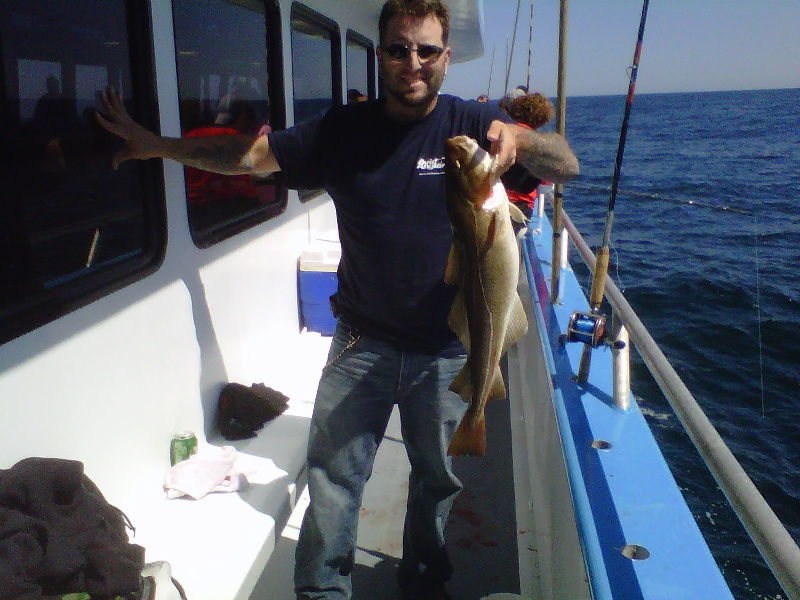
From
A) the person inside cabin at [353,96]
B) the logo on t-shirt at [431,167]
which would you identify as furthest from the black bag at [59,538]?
the person inside cabin at [353,96]

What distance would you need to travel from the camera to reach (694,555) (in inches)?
71.2

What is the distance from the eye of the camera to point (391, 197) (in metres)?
2.16

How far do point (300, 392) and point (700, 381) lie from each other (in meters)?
6.86

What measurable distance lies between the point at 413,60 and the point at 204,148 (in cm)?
82

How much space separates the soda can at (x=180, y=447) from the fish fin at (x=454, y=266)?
1.55m

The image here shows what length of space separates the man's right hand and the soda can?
1.18 meters

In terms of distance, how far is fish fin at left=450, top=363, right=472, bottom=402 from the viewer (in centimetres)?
A: 208

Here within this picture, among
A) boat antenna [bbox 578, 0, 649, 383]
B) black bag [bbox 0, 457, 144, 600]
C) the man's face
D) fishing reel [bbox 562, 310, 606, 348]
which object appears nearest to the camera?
black bag [bbox 0, 457, 144, 600]

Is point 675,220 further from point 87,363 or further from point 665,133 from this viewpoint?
point 665,133

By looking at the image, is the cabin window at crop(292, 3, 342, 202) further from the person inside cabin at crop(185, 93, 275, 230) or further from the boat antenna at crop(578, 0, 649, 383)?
the boat antenna at crop(578, 0, 649, 383)

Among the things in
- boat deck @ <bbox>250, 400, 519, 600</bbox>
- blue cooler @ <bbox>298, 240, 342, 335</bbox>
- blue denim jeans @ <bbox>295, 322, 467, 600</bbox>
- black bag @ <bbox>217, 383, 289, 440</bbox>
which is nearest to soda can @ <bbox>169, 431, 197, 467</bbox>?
black bag @ <bbox>217, 383, 289, 440</bbox>

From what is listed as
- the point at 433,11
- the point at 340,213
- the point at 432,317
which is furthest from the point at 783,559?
the point at 433,11

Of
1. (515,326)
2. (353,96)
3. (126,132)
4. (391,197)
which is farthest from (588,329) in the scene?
(353,96)

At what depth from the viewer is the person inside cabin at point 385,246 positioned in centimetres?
214
